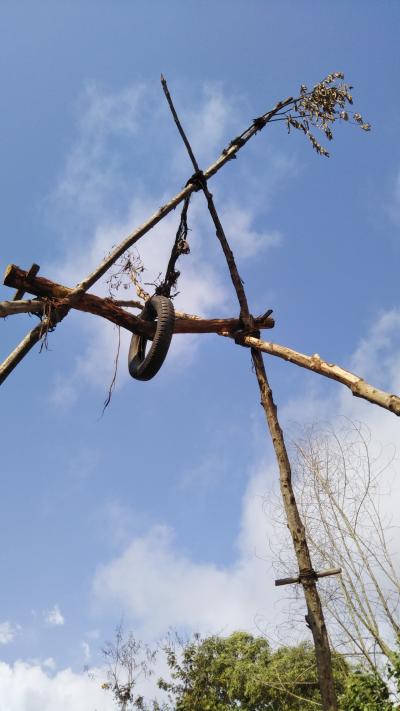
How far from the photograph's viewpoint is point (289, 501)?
5.79 meters

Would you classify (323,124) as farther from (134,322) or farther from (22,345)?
(22,345)

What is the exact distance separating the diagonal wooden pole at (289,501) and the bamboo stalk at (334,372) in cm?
24

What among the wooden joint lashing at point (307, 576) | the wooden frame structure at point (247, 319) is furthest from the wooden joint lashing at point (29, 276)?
the wooden joint lashing at point (307, 576)

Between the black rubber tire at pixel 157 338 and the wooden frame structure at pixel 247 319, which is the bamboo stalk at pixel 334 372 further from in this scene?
the black rubber tire at pixel 157 338

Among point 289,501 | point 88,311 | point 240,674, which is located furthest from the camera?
point 240,674

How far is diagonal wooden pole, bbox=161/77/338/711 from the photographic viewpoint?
4.91 meters

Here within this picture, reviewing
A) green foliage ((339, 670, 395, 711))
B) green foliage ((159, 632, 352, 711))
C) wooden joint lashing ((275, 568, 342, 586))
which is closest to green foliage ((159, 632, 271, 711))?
green foliage ((159, 632, 352, 711))

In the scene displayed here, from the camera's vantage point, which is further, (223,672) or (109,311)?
(223,672)

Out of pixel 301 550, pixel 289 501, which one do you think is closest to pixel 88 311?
pixel 289 501

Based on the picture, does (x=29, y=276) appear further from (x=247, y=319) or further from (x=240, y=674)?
(x=240, y=674)

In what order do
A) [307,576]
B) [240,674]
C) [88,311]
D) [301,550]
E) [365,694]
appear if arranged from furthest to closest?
1. [240,674]
2. [365,694]
3. [88,311]
4. [301,550]
5. [307,576]

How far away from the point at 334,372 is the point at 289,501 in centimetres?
144

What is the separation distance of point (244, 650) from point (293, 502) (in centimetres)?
1750

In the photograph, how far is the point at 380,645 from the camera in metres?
9.77
